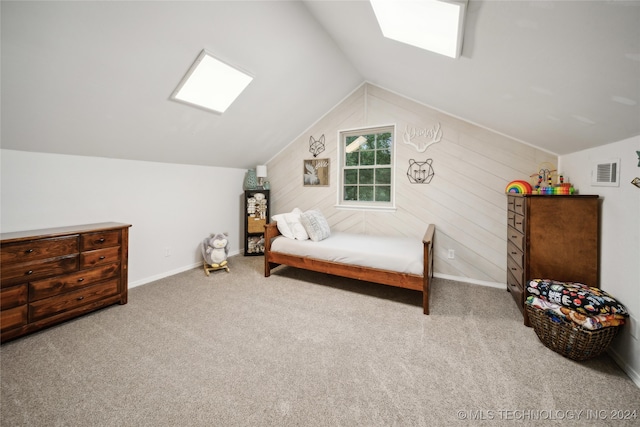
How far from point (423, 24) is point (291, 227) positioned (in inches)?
100

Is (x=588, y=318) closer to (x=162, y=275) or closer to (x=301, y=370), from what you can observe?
(x=301, y=370)

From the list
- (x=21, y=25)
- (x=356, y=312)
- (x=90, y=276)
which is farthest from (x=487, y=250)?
(x=21, y=25)

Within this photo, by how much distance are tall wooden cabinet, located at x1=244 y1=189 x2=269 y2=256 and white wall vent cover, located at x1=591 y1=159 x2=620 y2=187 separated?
3967mm

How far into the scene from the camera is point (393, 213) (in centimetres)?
375

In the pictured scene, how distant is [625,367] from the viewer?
1654 millimetres

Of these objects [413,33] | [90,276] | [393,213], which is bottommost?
[90,276]

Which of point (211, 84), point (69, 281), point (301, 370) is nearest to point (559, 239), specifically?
point (301, 370)

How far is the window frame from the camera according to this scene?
3.75m

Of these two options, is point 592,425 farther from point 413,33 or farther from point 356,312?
point 413,33

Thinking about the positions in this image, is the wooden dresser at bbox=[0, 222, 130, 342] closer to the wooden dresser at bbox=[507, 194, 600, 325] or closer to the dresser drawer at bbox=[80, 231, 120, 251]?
the dresser drawer at bbox=[80, 231, 120, 251]

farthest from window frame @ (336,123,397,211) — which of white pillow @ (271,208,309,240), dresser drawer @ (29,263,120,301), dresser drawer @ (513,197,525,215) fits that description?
dresser drawer @ (29,263,120,301)

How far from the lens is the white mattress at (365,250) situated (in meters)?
2.60

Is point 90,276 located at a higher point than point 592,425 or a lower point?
higher

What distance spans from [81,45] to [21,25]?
279 millimetres
